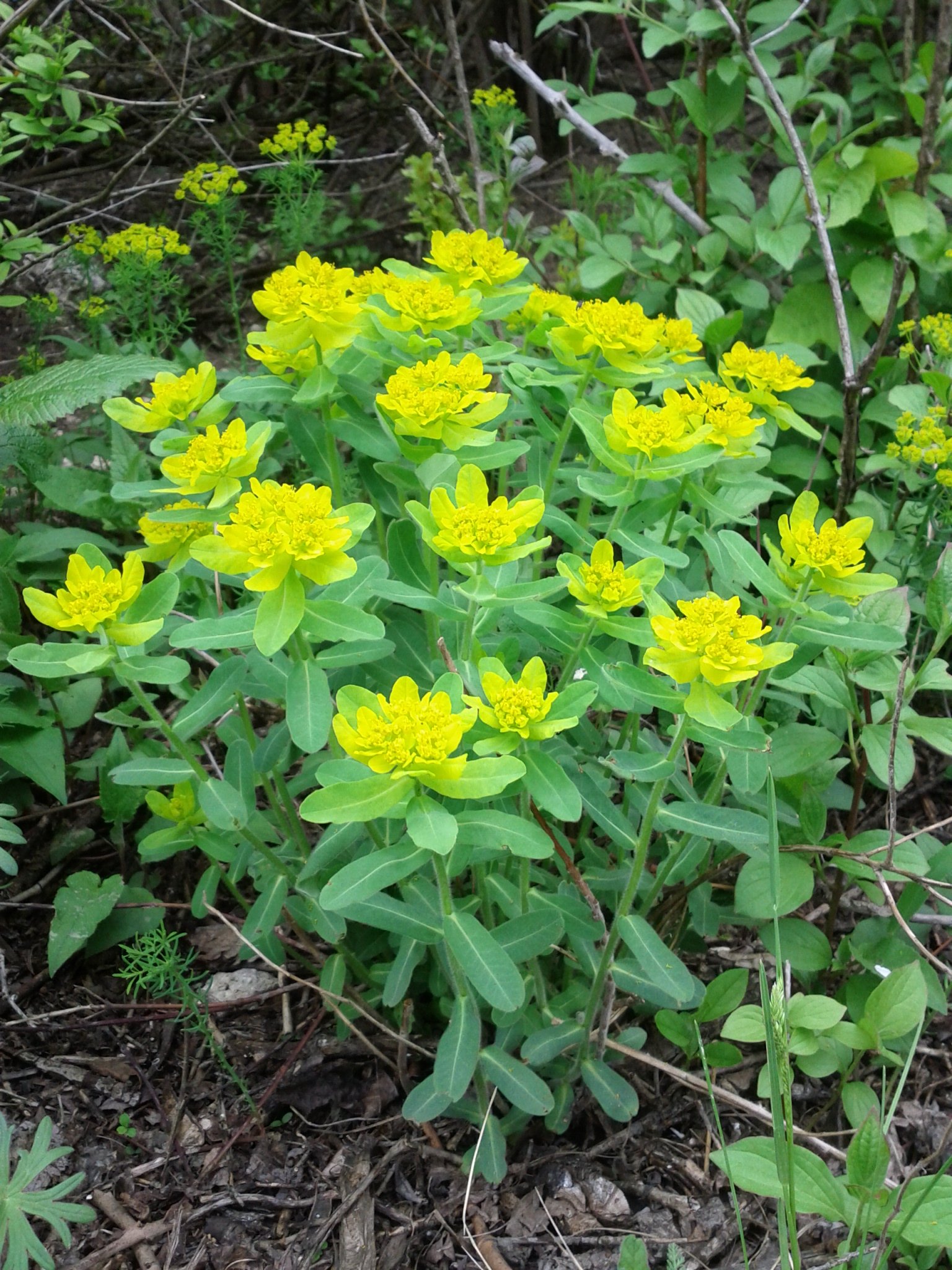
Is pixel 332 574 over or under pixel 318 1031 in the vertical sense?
over

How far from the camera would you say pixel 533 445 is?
207 centimetres

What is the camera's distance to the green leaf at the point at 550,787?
1444 mm

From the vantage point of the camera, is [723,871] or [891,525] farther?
[891,525]

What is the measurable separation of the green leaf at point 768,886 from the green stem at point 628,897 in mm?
232

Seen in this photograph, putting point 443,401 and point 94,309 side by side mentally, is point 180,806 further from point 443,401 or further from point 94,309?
point 94,309

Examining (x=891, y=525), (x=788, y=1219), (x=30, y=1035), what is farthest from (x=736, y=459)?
(x=30, y=1035)

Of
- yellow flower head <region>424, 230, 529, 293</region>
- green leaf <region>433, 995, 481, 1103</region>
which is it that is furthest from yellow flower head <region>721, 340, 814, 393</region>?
green leaf <region>433, 995, 481, 1103</region>

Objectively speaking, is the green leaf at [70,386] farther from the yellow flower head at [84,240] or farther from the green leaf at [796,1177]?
the green leaf at [796,1177]

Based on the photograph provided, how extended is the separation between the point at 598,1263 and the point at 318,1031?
2.31ft

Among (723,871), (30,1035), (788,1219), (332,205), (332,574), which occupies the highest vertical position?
(332,574)

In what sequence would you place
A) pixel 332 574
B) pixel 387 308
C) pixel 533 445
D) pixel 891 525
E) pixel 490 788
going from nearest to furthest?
pixel 490 788 → pixel 332 574 → pixel 387 308 → pixel 533 445 → pixel 891 525

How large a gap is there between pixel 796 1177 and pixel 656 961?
1.19 ft

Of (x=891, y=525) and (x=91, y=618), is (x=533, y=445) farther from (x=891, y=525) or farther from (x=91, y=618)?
(x=891, y=525)

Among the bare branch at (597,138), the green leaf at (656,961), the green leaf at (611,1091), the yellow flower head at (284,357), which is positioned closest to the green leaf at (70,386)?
the yellow flower head at (284,357)
